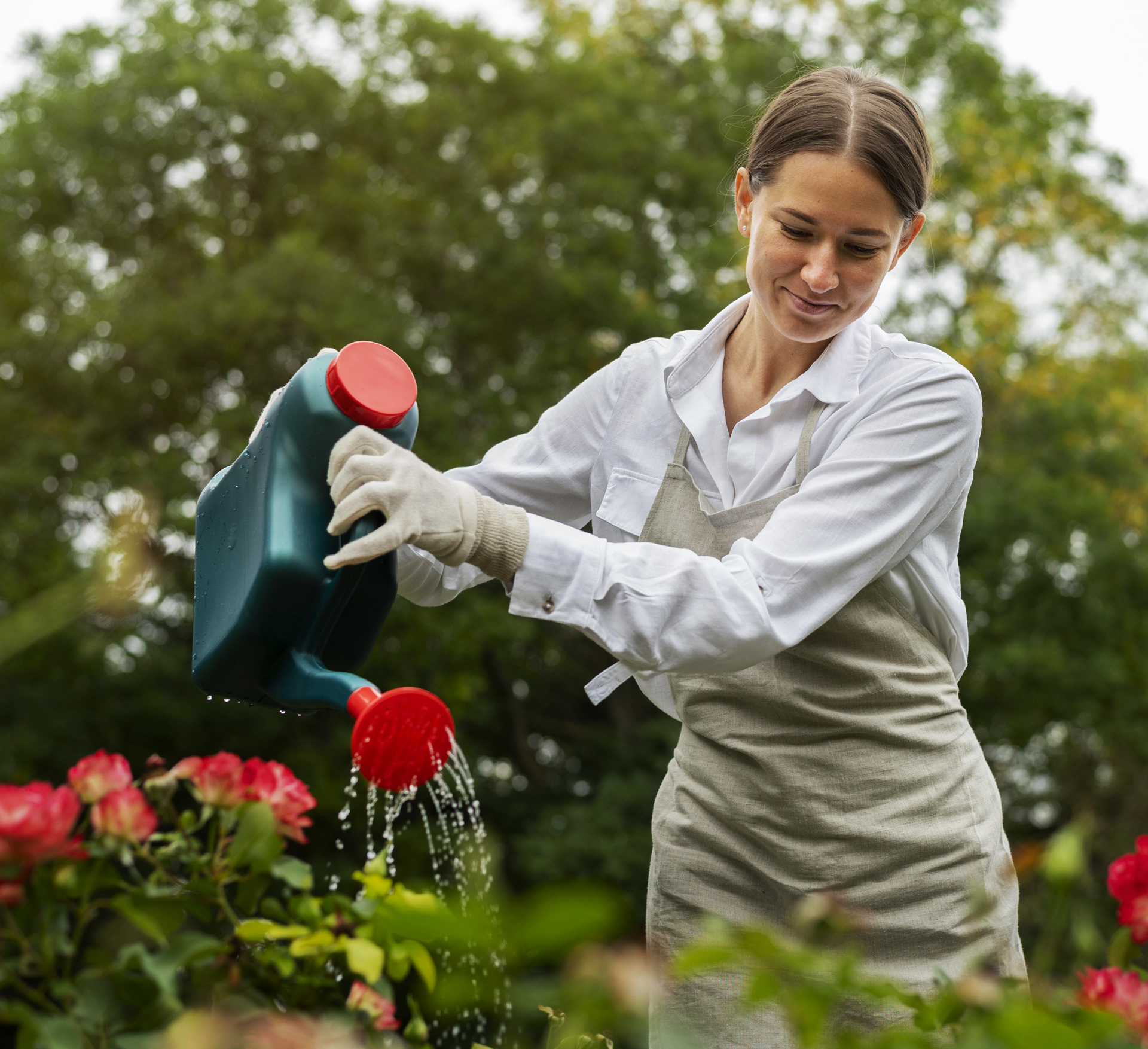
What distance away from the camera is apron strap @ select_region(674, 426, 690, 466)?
67.9 inches

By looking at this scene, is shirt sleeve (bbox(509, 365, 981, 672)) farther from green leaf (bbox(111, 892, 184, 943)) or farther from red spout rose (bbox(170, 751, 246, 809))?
green leaf (bbox(111, 892, 184, 943))

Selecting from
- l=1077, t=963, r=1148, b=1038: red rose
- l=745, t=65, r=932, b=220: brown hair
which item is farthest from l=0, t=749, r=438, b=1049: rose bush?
l=745, t=65, r=932, b=220: brown hair

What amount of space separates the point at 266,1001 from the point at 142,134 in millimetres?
8673

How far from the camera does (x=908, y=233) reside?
5.47ft

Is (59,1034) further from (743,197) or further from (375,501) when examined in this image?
(743,197)

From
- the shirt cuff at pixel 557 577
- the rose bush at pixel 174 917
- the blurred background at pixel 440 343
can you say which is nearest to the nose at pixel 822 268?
the shirt cuff at pixel 557 577

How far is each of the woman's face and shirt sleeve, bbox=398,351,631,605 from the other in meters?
0.29

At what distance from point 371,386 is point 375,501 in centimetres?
18

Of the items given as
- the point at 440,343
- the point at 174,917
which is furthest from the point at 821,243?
the point at 440,343

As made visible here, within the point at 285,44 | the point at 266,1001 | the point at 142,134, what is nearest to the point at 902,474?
the point at 266,1001

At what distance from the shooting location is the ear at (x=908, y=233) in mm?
1613

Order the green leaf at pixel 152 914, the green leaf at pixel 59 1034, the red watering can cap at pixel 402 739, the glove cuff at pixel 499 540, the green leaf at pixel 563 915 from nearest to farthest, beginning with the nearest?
the green leaf at pixel 563 915 < the green leaf at pixel 59 1034 < the green leaf at pixel 152 914 < the red watering can cap at pixel 402 739 < the glove cuff at pixel 499 540

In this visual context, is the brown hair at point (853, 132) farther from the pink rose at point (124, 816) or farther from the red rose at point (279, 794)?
the pink rose at point (124, 816)

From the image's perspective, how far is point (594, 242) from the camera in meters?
9.19
